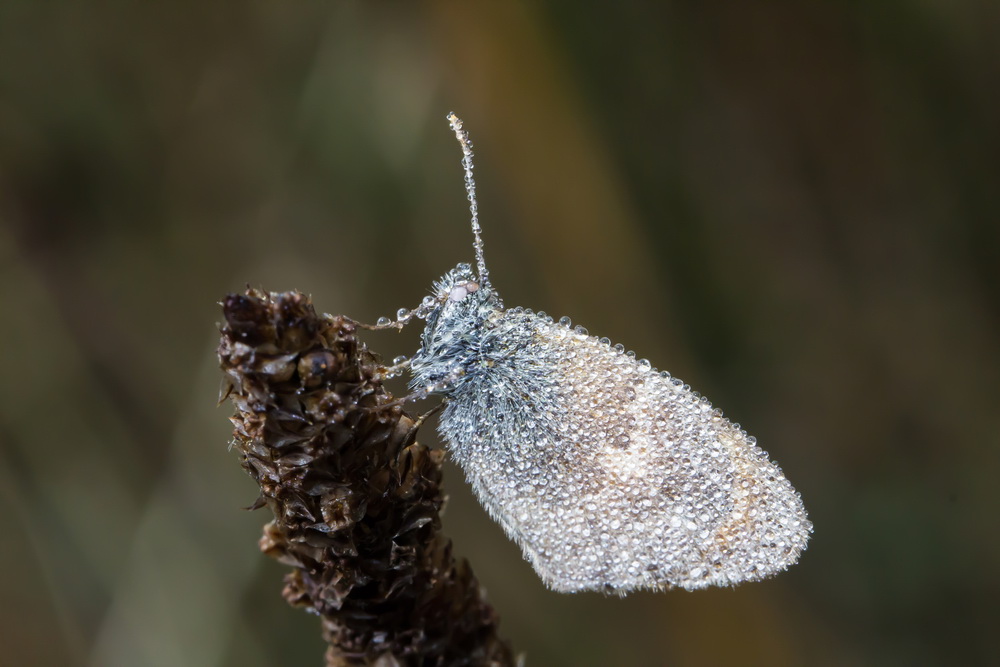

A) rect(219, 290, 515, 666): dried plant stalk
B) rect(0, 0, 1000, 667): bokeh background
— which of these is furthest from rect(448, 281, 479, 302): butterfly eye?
rect(0, 0, 1000, 667): bokeh background

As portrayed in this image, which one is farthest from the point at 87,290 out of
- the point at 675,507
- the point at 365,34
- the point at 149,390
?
the point at 675,507

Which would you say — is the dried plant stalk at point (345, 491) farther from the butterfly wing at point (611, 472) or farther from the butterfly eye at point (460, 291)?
the butterfly eye at point (460, 291)

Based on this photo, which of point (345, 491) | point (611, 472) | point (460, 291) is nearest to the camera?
point (345, 491)

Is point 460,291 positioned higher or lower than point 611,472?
higher

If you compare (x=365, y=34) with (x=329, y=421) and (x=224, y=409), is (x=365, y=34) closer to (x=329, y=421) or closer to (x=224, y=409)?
(x=224, y=409)

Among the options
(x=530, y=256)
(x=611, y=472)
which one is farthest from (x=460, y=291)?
(x=530, y=256)

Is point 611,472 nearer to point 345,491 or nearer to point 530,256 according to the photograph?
point 345,491

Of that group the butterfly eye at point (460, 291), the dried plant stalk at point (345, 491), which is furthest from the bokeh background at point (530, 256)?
the dried plant stalk at point (345, 491)
